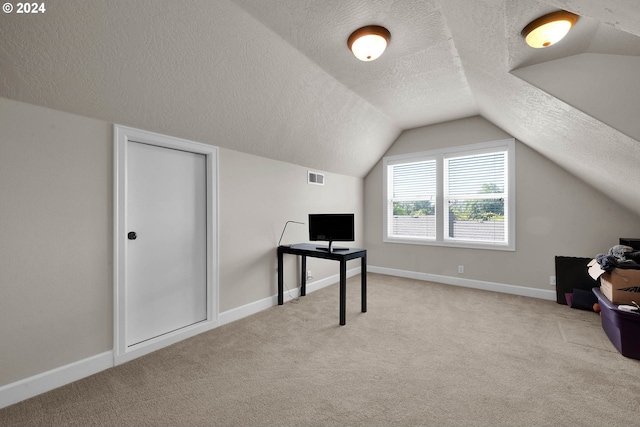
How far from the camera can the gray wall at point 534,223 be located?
349 cm

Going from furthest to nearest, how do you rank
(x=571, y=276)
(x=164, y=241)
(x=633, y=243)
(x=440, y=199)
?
(x=440, y=199), (x=571, y=276), (x=633, y=243), (x=164, y=241)

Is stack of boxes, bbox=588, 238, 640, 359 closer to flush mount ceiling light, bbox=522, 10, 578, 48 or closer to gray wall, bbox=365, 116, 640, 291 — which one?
gray wall, bbox=365, 116, 640, 291

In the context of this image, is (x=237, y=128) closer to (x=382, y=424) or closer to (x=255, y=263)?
(x=255, y=263)

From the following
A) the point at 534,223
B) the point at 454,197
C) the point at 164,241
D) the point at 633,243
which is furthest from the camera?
the point at 454,197

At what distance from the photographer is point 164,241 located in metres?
2.64

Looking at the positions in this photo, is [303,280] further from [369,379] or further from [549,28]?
[549,28]

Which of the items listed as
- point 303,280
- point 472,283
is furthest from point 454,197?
point 303,280

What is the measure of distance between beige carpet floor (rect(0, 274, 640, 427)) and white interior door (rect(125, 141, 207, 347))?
0.33 meters

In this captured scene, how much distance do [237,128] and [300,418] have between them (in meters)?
2.65

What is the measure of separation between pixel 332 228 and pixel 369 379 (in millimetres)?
1707

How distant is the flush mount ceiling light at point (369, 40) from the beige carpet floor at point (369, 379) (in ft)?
8.70

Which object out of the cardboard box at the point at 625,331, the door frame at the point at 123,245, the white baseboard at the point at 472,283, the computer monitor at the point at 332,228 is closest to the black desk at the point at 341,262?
the computer monitor at the point at 332,228

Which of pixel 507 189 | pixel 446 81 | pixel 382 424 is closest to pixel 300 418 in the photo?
pixel 382 424

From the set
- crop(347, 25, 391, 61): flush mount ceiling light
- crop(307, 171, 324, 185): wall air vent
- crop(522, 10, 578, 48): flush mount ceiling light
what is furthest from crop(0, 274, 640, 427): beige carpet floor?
crop(347, 25, 391, 61): flush mount ceiling light
